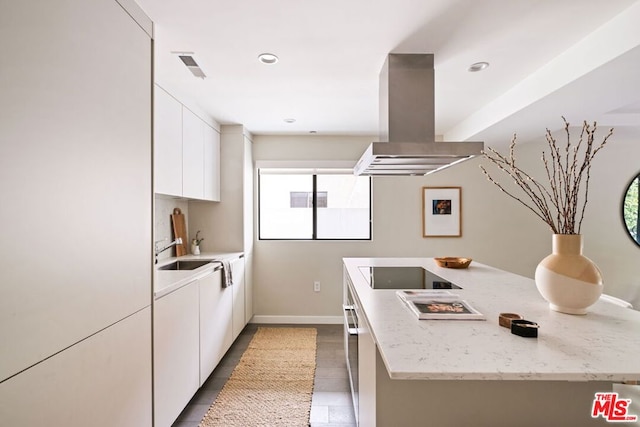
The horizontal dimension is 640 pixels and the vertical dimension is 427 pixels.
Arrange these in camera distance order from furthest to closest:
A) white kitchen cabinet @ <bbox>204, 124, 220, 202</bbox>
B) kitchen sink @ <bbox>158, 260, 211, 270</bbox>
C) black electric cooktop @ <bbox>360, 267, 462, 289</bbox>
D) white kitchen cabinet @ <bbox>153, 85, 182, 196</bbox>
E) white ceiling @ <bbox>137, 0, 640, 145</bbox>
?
1. white kitchen cabinet @ <bbox>204, 124, 220, 202</bbox>
2. kitchen sink @ <bbox>158, 260, 211, 270</bbox>
3. white kitchen cabinet @ <bbox>153, 85, 182, 196</bbox>
4. black electric cooktop @ <bbox>360, 267, 462, 289</bbox>
5. white ceiling @ <bbox>137, 0, 640, 145</bbox>

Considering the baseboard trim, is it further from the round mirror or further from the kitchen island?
the round mirror

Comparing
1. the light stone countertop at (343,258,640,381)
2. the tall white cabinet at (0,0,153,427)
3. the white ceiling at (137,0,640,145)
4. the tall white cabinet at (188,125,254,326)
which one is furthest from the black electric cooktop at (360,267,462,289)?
the tall white cabinet at (188,125,254,326)

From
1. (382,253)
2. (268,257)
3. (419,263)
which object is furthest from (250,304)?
(419,263)

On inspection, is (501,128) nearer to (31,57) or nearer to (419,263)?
(419,263)

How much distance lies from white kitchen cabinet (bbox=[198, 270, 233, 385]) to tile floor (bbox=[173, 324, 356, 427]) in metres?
0.11

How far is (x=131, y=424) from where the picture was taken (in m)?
1.48

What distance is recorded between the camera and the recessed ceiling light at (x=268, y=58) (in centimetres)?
206

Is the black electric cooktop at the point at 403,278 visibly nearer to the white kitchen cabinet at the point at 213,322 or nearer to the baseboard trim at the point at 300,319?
the white kitchen cabinet at the point at 213,322

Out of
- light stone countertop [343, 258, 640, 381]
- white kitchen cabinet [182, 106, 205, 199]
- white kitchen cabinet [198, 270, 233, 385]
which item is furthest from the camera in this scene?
white kitchen cabinet [182, 106, 205, 199]

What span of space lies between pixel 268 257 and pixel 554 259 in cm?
326

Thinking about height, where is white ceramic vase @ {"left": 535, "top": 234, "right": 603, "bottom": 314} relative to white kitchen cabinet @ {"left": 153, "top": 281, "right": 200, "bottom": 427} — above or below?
above

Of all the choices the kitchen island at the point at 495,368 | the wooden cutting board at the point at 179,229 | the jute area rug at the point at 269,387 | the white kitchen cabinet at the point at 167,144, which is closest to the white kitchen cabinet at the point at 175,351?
the jute area rug at the point at 269,387

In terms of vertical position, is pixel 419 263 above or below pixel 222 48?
below

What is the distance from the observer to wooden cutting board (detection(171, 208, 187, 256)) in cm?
324
